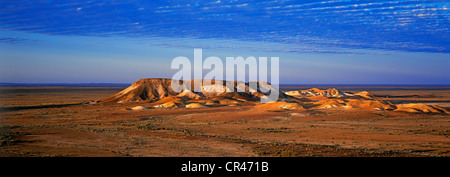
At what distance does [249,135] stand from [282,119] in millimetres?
13071

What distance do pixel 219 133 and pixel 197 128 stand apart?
11.7 feet

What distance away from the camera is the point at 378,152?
1830 cm

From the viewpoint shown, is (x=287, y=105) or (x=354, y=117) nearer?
(x=354, y=117)

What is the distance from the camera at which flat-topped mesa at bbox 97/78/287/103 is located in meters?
64.6

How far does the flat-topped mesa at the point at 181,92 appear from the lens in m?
64.6

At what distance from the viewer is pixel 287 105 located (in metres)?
49.0

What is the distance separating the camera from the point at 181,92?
6906 cm

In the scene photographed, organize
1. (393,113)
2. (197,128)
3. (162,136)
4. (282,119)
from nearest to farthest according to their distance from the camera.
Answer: (162,136), (197,128), (282,119), (393,113)
